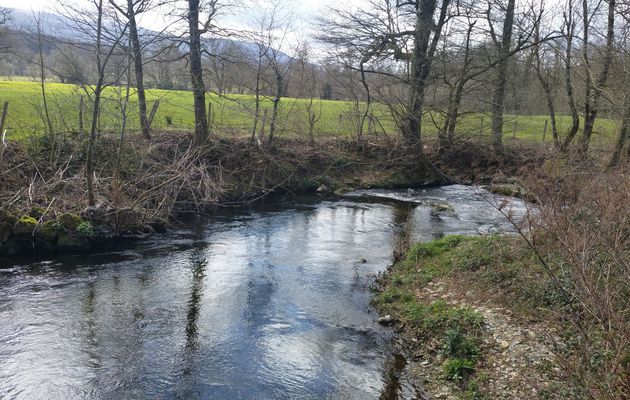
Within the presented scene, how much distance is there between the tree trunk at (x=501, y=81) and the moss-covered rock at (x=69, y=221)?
20805 millimetres

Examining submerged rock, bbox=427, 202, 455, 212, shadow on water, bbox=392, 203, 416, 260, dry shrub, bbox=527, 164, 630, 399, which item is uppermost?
dry shrub, bbox=527, 164, 630, 399

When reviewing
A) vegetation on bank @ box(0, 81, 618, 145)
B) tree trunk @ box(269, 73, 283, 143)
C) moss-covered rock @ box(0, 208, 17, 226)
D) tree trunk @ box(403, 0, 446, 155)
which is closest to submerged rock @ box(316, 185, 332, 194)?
tree trunk @ box(269, 73, 283, 143)

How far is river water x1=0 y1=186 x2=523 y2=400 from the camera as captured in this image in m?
7.35

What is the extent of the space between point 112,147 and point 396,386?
47.6 ft

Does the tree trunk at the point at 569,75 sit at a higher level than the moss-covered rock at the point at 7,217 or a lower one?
higher

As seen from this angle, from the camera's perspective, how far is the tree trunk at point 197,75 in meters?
20.2

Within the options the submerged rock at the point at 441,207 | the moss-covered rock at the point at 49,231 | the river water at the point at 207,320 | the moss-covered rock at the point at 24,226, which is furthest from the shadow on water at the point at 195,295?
the submerged rock at the point at 441,207

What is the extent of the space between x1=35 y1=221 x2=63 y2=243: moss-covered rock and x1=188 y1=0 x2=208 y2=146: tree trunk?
8.83 m

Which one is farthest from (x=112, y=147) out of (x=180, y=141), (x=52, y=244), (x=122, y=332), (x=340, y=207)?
(x=122, y=332)

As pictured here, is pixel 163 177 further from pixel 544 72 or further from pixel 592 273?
pixel 544 72

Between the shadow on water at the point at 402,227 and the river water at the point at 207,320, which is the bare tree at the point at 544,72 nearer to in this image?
the shadow on water at the point at 402,227

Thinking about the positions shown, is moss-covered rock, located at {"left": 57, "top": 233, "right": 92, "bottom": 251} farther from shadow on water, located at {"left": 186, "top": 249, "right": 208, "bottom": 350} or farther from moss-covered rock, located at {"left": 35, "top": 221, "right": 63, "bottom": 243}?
shadow on water, located at {"left": 186, "top": 249, "right": 208, "bottom": 350}

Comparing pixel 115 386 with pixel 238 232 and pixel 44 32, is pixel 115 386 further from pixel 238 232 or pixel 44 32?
pixel 44 32

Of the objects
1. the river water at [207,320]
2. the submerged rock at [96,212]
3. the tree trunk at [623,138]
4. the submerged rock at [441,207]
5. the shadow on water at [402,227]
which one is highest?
the tree trunk at [623,138]
